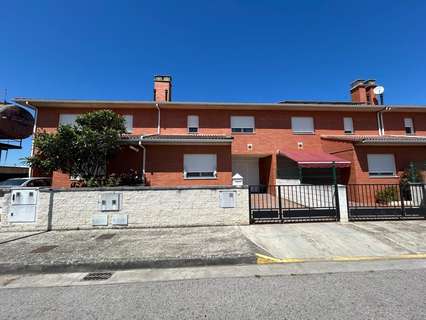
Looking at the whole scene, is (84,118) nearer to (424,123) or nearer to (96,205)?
(96,205)

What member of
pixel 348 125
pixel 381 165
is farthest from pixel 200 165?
pixel 348 125

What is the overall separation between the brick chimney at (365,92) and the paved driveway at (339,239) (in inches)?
616

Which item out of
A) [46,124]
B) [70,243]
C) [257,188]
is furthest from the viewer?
[46,124]

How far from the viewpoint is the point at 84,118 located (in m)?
13.0

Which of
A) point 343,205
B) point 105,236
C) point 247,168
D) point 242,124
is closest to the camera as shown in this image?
point 105,236

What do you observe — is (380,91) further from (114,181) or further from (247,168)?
(114,181)

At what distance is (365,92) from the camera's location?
22.2 meters

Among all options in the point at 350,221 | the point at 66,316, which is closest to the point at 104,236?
Result: the point at 66,316

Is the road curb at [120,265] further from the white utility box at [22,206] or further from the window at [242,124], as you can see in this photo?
the window at [242,124]

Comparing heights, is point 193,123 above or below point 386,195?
above

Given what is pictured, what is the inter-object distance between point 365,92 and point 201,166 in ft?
58.2

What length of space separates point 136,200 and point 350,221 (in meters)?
8.98

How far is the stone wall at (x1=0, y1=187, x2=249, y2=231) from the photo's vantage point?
9.37m

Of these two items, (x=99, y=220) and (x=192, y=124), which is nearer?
(x=99, y=220)
